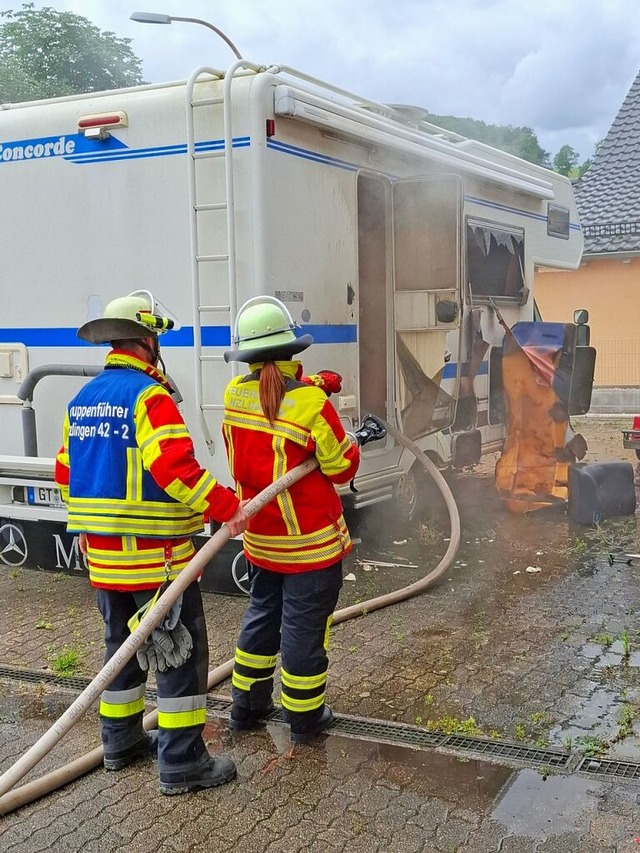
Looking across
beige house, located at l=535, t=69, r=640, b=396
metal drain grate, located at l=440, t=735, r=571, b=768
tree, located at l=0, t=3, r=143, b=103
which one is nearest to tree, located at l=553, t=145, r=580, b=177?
Result: tree, located at l=0, t=3, r=143, b=103

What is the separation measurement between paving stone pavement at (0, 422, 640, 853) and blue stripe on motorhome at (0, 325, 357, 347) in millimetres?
1546

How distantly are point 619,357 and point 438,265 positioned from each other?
1163cm

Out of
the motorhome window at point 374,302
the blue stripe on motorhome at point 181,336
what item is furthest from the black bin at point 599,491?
the blue stripe on motorhome at point 181,336

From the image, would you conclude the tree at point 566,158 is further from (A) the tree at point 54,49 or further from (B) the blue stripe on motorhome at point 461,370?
(B) the blue stripe on motorhome at point 461,370

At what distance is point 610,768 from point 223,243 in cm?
323

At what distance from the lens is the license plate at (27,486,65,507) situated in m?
5.81

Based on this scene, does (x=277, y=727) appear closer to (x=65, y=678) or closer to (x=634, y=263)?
(x=65, y=678)

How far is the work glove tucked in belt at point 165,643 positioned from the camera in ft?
11.5

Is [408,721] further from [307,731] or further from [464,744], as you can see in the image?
[307,731]

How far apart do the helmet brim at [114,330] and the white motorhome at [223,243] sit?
1627mm

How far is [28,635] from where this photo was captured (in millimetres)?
5367

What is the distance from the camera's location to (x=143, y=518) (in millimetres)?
3559

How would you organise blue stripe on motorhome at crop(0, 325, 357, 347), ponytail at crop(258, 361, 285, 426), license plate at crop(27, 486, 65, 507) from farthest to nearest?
license plate at crop(27, 486, 65, 507), blue stripe on motorhome at crop(0, 325, 357, 347), ponytail at crop(258, 361, 285, 426)

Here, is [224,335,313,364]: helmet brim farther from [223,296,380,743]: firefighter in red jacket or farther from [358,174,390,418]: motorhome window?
[358,174,390,418]: motorhome window
